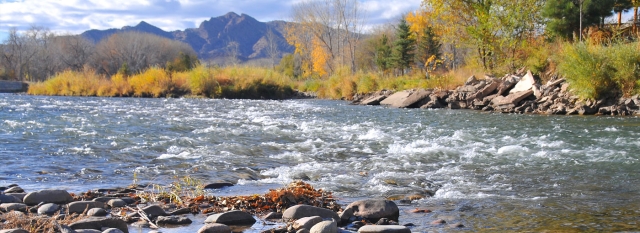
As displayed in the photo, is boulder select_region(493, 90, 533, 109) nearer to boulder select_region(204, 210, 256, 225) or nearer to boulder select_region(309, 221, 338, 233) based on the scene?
boulder select_region(204, 210, 256, 225)

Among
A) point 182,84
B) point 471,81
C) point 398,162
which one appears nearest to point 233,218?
point 398,162

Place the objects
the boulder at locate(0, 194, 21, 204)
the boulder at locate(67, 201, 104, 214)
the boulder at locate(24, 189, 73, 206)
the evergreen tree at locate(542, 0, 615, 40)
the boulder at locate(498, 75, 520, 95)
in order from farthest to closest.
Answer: the evergreen tree at locate(542, 0, 615, 40) < the boulder at locate(498, 75, 520, 95) < the boulder at locate(24, 189, 73, 206) < the boulder at locate(0, 194, 21, 204) < the boulder at locate(67, 201, 104, 214)

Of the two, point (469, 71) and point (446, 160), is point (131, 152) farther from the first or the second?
point (469, 71)

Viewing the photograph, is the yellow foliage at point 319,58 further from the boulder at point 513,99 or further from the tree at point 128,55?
the boulder at point 513,99

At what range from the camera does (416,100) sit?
23.3m

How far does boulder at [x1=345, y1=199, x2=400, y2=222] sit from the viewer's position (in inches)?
197

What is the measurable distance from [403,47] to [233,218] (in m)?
43.6

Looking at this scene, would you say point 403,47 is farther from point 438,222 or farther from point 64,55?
point 64,55

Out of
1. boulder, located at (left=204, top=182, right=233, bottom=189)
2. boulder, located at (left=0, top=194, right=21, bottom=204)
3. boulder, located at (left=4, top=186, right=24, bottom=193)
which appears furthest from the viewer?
boulder, located at (left=204, top=182, right=233, bottom=189)

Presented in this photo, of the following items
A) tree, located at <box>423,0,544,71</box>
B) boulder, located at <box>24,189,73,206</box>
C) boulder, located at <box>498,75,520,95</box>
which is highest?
tree, located at <box>423,0,544,71</box>

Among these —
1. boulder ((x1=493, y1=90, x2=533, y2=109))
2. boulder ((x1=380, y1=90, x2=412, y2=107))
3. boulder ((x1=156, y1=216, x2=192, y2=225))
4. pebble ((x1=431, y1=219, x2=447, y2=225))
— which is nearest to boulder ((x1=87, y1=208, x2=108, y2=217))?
boulder ((x1=156, y1=216, x2=192, y2=225))

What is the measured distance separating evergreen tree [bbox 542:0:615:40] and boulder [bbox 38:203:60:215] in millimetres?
27738

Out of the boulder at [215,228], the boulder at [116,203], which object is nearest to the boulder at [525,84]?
the boulder at [116,203]

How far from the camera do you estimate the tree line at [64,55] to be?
79.6m
